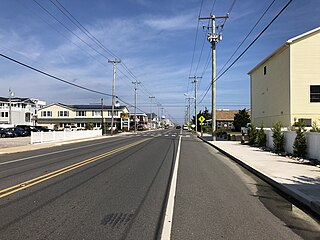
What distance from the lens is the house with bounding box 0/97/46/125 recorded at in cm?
8785

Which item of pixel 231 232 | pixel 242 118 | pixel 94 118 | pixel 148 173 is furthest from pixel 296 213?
pixel 94 118

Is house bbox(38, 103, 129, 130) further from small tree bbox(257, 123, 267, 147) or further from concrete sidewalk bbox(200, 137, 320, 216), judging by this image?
concrete sidewalk bbox(200, 137, 320, 216)

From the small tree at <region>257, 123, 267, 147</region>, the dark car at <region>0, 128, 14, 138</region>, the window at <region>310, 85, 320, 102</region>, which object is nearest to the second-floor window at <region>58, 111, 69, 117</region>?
the dark car at <region>0, 128, 14, 138</region>

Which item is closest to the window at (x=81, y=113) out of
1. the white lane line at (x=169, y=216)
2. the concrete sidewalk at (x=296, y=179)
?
the concrete sidewalk at (x=296, y=179)

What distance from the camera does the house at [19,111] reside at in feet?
288

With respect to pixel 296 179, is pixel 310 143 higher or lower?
higher

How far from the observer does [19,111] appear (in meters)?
90.6

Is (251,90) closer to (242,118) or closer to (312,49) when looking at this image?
(312,49)

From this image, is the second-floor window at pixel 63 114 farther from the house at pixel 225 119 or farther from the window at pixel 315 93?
the window at pixel 315 93

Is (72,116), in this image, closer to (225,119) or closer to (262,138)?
(225,119)

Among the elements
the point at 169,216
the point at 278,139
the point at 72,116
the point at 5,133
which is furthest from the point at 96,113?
the point at 169,216

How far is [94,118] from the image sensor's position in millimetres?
95688

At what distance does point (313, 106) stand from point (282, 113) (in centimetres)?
281

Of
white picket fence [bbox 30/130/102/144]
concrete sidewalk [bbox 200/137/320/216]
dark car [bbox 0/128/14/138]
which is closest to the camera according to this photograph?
concrete sidewalk [bbox 200/137/320/216]
